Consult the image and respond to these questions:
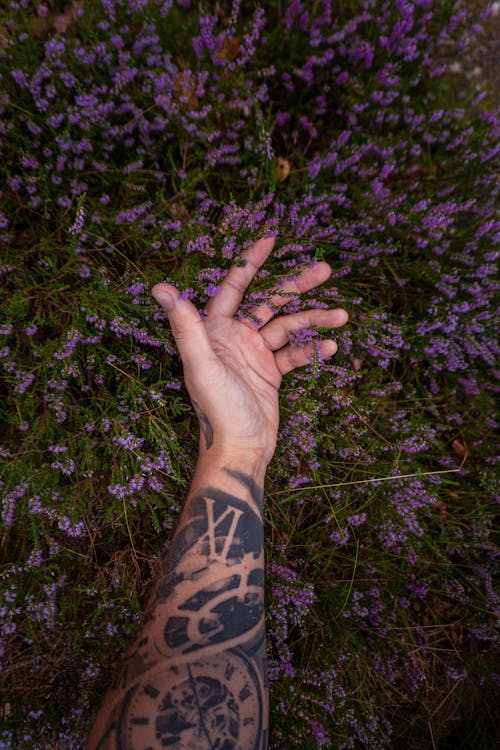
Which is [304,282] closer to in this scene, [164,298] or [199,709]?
[164,298]

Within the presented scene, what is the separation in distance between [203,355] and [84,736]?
2.34 meters

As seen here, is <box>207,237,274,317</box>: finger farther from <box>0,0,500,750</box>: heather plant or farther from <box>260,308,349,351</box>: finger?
<box>260,308,349,351</box>: finger

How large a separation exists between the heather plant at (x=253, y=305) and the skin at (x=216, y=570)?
0.17 meters

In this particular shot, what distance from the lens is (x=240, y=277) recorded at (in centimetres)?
215

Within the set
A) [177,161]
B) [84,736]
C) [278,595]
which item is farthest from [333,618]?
[177,161]

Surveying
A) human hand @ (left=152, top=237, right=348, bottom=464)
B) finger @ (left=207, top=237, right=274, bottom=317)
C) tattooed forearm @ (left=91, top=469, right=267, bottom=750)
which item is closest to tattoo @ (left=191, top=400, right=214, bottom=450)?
human hand @ (left=152, top=237, right=348, bottom=464)

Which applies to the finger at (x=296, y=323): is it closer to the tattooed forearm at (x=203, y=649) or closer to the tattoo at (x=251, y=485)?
the tattoo at (x=251, y=485)

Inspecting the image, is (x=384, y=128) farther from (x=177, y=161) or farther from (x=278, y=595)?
(x=278, y=595)

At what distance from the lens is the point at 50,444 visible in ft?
7.43

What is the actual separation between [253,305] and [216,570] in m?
1.44

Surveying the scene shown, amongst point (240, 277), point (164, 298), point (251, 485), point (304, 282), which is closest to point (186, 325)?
point (164, 298)

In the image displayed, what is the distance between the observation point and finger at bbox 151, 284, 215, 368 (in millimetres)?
1889

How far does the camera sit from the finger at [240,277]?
7.01ft

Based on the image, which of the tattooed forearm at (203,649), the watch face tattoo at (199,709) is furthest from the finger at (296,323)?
the watch face tattoo at (199,709)
